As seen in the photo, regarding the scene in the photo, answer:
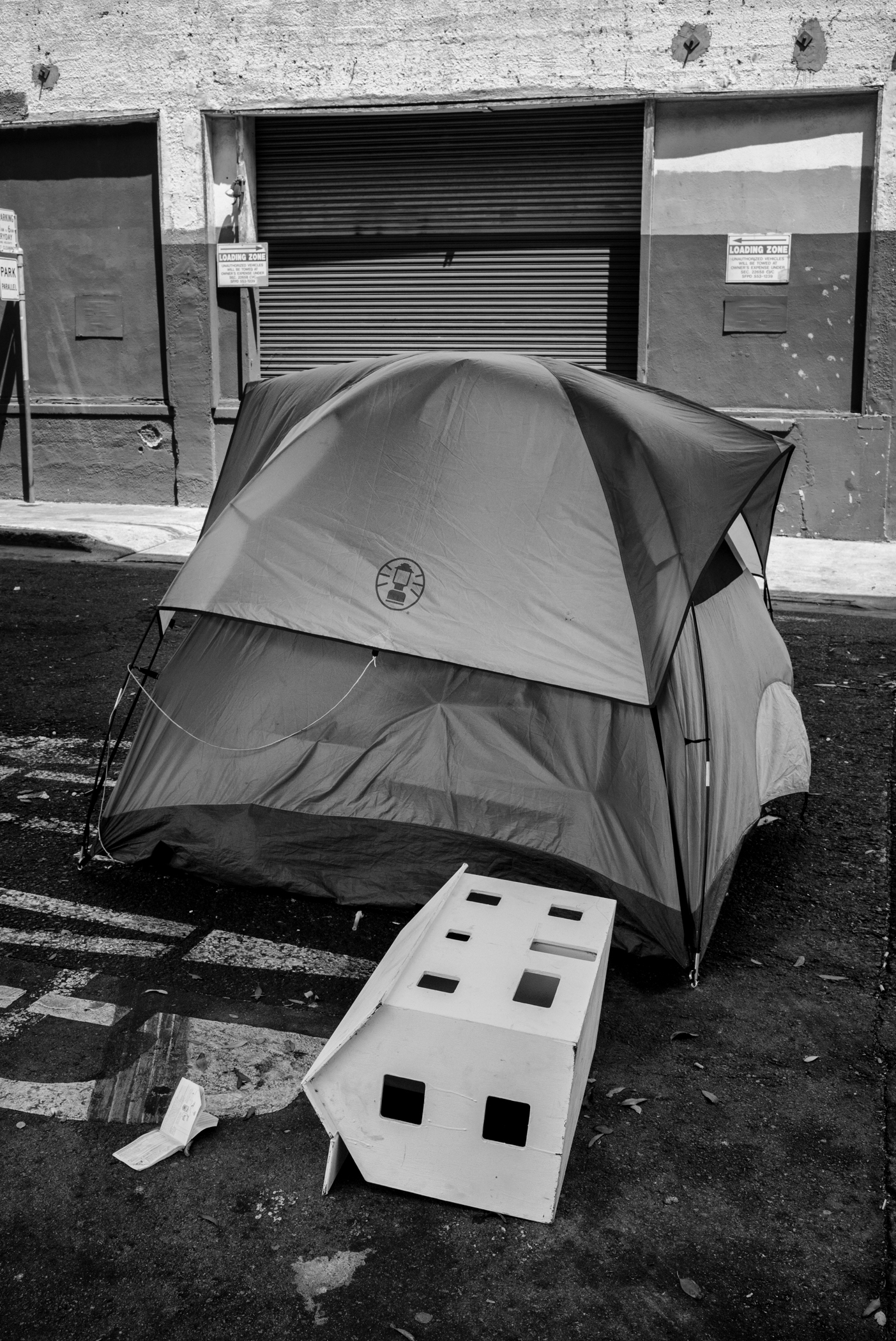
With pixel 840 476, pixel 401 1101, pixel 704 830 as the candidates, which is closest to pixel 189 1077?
pixel 401 1101

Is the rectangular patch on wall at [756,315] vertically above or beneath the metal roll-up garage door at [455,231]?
beneath

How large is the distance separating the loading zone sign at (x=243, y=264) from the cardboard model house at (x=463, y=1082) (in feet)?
34.8

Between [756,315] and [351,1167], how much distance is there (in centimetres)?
1007

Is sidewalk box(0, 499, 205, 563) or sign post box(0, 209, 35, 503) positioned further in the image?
sign post box(0, 209, 35, 503)

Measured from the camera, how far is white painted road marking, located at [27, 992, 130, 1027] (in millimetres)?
3967

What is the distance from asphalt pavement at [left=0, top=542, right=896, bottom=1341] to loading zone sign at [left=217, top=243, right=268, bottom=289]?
8.49 meters

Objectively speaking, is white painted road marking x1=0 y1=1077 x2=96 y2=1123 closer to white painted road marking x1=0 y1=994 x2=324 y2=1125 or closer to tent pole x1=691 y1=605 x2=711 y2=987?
white painted road marking x1=0 y1=994 x2=324 y2=1125

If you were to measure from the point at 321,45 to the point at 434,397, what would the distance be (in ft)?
30.0

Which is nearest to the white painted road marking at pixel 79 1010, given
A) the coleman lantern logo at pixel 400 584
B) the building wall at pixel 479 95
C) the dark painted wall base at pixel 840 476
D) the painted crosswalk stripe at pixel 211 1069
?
the painted crosswalk stripe at pixel 211 1069

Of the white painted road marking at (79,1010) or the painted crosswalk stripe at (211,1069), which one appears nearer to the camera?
the painted crosswalk stripe at (211,1069)

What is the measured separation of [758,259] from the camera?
458 inches

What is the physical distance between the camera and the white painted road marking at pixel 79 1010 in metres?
3.97

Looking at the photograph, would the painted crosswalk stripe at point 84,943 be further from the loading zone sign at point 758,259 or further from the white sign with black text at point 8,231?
the white sign with black text at point 8,231

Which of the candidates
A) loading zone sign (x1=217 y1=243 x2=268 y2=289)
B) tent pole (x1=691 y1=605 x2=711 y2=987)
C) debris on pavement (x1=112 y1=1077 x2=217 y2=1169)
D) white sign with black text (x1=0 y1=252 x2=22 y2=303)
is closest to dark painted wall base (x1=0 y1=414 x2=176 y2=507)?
Answer: white sign with black text (x1=0 y1=252 x2=22 y2=303)
